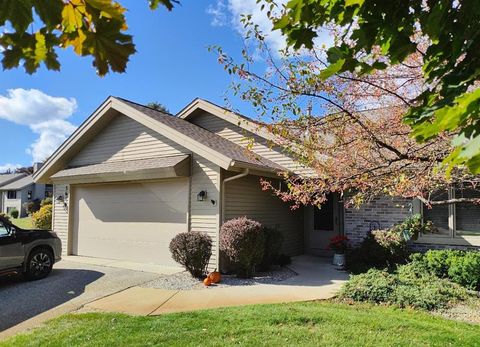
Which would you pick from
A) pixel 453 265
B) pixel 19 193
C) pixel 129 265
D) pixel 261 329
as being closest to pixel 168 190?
pixel 129 265

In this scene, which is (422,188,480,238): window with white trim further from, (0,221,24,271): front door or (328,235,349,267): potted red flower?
(0,221,24,271): front door

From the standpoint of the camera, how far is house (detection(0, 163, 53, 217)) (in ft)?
156

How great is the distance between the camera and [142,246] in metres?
11.9

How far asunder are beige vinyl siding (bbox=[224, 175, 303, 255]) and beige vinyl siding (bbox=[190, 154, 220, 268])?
0.32 metres

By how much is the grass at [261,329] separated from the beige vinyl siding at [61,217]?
7587 millimetres

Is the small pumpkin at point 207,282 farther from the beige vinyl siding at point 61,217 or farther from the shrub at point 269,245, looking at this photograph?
the beige vinyl siding at point 61,217

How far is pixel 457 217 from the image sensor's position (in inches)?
415

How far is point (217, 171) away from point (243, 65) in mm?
4630

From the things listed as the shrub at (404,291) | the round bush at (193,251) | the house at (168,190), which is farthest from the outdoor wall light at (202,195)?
the shrub at (404,291)

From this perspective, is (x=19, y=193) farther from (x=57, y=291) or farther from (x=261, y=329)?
(x=261, y=329)

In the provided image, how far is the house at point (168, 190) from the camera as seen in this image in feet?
34.9

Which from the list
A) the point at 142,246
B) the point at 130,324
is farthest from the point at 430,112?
the point at 142,246

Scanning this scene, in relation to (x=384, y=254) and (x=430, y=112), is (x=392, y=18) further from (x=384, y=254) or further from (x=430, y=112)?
(x=384, y=254)

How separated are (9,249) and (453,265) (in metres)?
9.95
